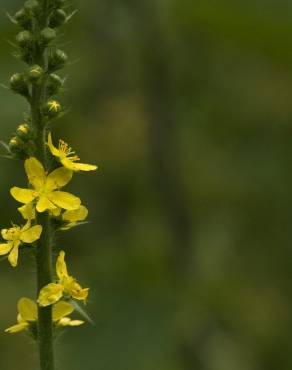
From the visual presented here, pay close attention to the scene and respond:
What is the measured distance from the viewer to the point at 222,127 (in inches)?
347

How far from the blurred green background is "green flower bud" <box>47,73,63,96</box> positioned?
262cm

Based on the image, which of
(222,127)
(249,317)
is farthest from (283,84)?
(249,317)

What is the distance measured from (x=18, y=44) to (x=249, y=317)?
5002 mm

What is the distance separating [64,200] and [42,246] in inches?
9.8

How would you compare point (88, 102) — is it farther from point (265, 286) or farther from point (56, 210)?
point (56, 210)

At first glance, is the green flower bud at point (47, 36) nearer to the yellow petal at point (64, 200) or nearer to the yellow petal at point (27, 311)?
the yellow petal at point (64, 200)

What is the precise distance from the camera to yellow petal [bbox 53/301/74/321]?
3426mm

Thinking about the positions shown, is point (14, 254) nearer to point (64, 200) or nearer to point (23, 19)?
point (64, 200)

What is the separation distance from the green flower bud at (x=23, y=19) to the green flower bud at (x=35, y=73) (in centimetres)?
25

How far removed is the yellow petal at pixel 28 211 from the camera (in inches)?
132

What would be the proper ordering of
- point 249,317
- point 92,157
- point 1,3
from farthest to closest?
1. point 92,157
2. point 249,317
3. point 1,3

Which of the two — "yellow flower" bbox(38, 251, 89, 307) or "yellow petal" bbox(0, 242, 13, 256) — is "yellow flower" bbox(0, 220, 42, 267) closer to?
"yellow petal" bbox(0, 242, 13, 256)

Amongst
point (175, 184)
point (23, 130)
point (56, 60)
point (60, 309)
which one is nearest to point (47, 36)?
point (56, 60)

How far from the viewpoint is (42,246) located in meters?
3.27
